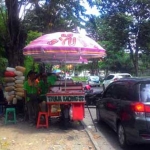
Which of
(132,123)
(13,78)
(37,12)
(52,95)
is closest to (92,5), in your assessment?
(37,12)

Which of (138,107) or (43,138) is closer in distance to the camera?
(138,107)

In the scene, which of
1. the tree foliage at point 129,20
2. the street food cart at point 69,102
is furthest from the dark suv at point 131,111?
the tree foliage at point 129,20

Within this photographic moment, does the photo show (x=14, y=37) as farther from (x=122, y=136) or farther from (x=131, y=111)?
(x=131, y=111)

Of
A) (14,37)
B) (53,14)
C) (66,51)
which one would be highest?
(53,14)

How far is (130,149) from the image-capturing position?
7004 mm

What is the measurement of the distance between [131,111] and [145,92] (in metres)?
0.52

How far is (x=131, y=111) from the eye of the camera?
21.3 feet

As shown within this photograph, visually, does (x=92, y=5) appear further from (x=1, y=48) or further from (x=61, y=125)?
(x=61, y=125)

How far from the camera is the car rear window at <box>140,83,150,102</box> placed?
21.2 feet

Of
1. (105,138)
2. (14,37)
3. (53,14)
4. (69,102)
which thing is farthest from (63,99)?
(53,14)

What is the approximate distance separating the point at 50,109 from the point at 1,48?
5790 millimetres

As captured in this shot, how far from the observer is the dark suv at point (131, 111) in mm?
6234

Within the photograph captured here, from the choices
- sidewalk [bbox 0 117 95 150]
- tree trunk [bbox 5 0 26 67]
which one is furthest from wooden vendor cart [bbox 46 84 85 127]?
tree trunk [bbox 5 0 26 67]

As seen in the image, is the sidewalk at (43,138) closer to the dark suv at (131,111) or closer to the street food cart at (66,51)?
the street food cart at (66,51)
